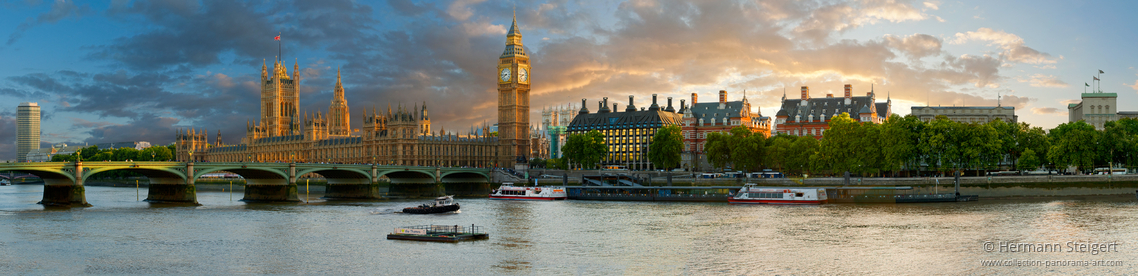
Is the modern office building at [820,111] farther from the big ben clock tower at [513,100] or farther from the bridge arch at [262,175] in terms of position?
the bridge arch at [262,175]

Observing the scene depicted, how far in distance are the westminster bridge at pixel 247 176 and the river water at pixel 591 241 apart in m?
3.59

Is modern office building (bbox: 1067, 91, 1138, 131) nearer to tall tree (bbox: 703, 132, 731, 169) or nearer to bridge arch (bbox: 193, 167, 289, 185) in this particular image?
tall tree (bbox: 703, 132, 731, 169)

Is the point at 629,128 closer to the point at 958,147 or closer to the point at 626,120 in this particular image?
the point at 626,120

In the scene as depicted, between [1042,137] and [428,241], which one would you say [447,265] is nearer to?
[428,241]

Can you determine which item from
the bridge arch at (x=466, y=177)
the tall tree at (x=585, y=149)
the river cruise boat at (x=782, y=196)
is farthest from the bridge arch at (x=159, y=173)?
the tall tree at (x=585, y=149)

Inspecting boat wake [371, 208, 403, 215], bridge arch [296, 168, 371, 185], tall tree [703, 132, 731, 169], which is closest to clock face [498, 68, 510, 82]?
tall tree [703, 132, 731, 169]

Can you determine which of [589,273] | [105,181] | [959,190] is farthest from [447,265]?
[105,181]

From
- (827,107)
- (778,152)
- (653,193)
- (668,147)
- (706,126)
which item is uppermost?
(827,107)

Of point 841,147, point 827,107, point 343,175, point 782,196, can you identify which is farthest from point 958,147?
point 343,175

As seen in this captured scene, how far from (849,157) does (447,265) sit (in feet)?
203

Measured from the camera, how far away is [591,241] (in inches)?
1789

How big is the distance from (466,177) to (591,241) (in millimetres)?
66069

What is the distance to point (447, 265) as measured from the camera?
35.9 metres

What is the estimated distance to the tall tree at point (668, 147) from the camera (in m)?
114
